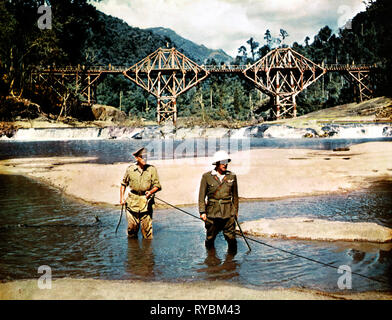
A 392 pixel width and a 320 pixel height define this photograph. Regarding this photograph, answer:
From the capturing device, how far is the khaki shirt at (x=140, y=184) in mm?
7023

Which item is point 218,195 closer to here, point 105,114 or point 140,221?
point 140,221

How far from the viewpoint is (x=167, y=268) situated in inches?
236

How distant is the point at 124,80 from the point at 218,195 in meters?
85.9

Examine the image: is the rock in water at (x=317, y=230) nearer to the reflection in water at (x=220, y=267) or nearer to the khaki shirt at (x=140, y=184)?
the reflection in water at (x=220, y=267)

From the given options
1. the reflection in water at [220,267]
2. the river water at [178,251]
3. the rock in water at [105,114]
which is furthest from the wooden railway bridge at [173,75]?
the reflection in water at [220,267]

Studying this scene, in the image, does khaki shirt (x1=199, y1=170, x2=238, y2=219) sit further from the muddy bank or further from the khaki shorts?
the khaki shorts

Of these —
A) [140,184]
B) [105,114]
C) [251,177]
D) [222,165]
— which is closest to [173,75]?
[105,114]

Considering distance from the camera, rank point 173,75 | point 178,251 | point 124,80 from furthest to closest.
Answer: point 124,80, point 173,75, point 178,251

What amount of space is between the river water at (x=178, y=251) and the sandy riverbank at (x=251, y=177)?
1444 millimetres

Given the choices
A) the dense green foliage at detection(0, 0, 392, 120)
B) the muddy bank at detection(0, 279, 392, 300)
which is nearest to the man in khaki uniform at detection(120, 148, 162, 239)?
the muddy bank at detection(0, 279, 392, 300)

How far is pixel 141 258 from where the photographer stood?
6.49m

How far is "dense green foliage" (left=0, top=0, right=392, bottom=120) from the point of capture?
49.3 meters
